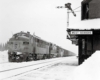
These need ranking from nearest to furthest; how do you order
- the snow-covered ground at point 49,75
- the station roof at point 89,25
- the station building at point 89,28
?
the snow-covered ground at point 49,75 → the station roof at point 89,25 → the station building at point 89,28

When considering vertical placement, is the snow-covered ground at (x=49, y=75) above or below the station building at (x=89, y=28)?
below

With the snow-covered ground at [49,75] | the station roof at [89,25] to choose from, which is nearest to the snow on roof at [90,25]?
the station roof at [89,25]

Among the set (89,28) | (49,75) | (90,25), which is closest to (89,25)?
(90,25)

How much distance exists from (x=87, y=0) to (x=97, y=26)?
3807 millimetres

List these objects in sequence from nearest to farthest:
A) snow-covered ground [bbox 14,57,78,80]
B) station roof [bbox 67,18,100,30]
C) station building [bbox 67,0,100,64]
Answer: snow-covered ground [bbox 14,57,78,80]
station roof [bbox 67,18,100,30]
station building [bbox 67,0,100,64]

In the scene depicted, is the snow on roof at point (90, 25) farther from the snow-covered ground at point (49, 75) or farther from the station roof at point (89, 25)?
the snow-covered ground at point (49, 75)

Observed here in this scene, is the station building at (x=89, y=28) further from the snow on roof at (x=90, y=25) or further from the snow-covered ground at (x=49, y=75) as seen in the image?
the snow-covered ground at (x=49, y=75)

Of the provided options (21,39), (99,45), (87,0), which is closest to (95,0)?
(87,0)

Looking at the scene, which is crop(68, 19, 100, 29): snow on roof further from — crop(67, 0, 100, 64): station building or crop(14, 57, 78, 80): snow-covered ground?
crop(14, 57, 78, 80): snow-covered ground

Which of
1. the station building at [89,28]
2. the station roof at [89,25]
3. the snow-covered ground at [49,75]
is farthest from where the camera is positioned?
the station building at [89,28]

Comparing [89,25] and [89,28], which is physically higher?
[89,25]

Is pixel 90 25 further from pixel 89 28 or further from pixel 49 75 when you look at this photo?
pixel 49 75

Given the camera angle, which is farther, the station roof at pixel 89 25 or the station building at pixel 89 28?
the station building at pixel 89 28

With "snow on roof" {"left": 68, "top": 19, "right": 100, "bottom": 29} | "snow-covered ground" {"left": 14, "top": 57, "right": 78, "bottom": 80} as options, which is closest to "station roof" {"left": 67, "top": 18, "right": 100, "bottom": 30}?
"snow on roof" {"left": 68, "top": 19, "right": 100, "bottom": 29}
